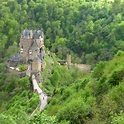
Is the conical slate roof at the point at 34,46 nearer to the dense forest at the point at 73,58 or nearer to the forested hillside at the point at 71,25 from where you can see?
the dense forest at the point at 73,58

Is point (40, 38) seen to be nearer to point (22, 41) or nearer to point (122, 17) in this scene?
point (22, 41)

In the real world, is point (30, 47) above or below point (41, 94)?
above

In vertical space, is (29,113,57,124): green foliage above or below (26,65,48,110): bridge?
above

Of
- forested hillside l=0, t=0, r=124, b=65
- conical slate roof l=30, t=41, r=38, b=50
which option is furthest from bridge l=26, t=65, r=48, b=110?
forested hillside l=0, t=0, r=124, b=65

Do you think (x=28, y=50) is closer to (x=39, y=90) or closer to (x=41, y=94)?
(x=39, y=90)

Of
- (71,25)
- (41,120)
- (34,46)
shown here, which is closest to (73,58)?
(34,46)

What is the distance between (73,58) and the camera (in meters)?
52.6

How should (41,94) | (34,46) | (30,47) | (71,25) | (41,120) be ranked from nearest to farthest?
(41,120) → (41,94) → (34,46) → (30,47) → (71,25)

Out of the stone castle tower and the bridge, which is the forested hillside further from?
the bridge

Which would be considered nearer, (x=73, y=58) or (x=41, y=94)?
(x=41, y=94)

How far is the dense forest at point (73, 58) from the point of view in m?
17.3

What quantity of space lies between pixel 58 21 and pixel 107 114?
169ft

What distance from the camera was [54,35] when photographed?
214ft

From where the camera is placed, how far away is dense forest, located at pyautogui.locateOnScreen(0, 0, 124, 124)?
17.3m
